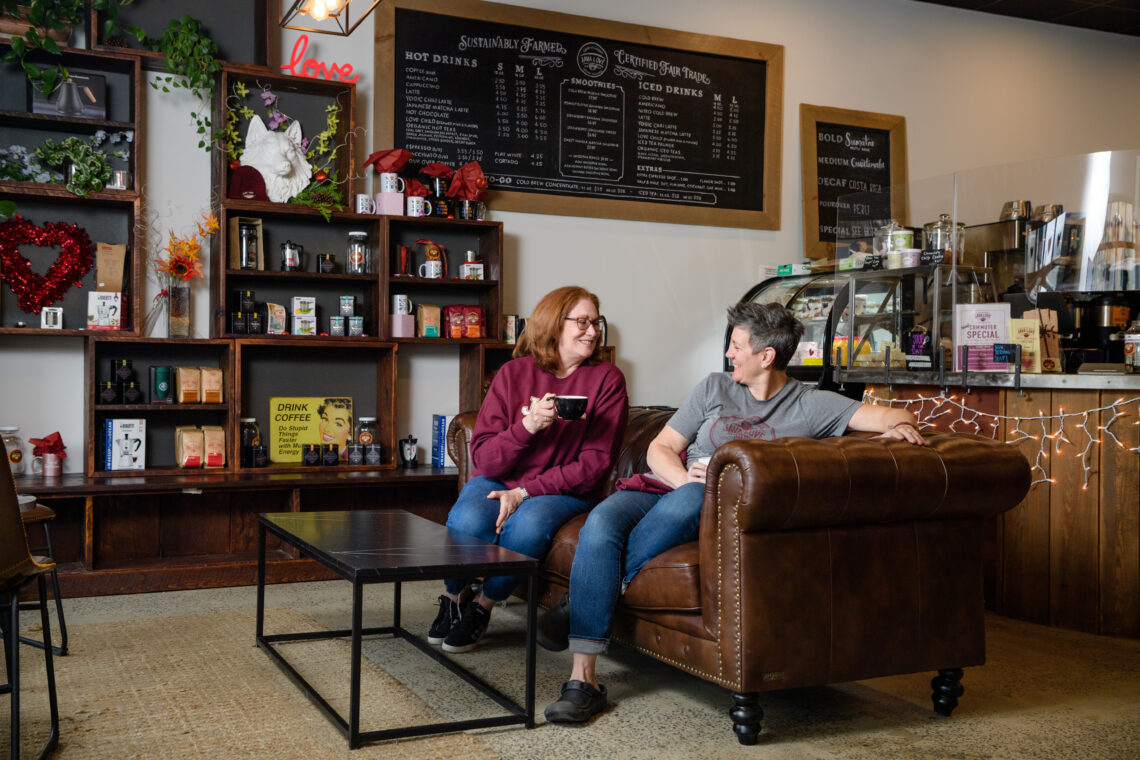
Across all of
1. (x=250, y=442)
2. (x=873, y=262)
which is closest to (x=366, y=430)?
(x=250, y=442)

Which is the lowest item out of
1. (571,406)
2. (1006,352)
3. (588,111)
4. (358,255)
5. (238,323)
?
(571,406)

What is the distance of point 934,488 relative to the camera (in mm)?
2516

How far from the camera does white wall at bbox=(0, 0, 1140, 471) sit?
178 inches

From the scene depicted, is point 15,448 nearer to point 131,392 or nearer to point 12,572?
point 131,392

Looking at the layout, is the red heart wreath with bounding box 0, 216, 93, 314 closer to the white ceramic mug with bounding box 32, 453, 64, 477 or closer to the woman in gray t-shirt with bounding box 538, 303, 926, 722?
the white ceramic mug with bounding box 32, 453, 64, 477

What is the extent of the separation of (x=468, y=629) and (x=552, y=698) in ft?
1.56

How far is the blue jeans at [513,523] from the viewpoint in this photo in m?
3.03

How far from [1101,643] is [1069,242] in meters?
1.57

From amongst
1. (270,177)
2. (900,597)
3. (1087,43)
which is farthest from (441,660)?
(1087,43)

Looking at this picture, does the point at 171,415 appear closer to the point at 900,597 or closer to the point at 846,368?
the point at 846,368

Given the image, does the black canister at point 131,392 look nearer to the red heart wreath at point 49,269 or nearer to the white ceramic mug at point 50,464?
the white ceramic mug at point 50,464

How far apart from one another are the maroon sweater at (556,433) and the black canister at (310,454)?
1.58m

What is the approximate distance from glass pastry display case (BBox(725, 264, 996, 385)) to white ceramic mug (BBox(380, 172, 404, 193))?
2.05m

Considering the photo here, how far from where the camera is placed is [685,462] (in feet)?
10.1
